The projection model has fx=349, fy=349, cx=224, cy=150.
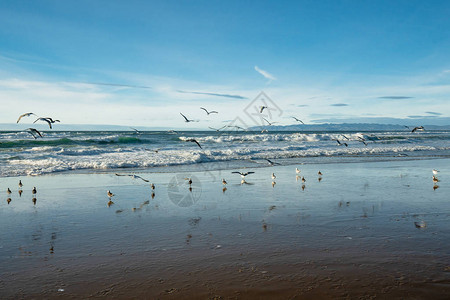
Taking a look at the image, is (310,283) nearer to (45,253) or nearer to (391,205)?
(45,253)

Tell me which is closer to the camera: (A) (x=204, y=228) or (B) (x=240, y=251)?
(B) (x=240, y=251)

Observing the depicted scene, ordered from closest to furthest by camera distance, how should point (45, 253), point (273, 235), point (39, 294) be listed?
point (39, 294), point (45, 253), point (273, 235)

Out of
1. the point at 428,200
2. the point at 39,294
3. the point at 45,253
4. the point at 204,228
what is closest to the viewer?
the point at 39,294

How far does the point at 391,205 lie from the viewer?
9.33 m

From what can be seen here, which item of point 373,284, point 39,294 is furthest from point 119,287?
point 373,284

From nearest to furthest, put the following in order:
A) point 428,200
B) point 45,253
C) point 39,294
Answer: point 39,294 < point 45,253 < point 428,200

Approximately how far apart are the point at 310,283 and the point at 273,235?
Result: 1956 mm

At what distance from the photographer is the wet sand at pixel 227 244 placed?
4.81 metres

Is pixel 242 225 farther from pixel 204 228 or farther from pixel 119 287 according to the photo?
pixel 119 287

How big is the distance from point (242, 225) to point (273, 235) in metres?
0.93

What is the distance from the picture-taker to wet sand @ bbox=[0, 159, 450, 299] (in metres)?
4.81

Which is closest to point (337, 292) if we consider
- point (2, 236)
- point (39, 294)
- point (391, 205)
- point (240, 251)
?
point (240, 251)

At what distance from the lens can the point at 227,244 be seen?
6.36 metres

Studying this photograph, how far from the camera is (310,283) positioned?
193 inches
